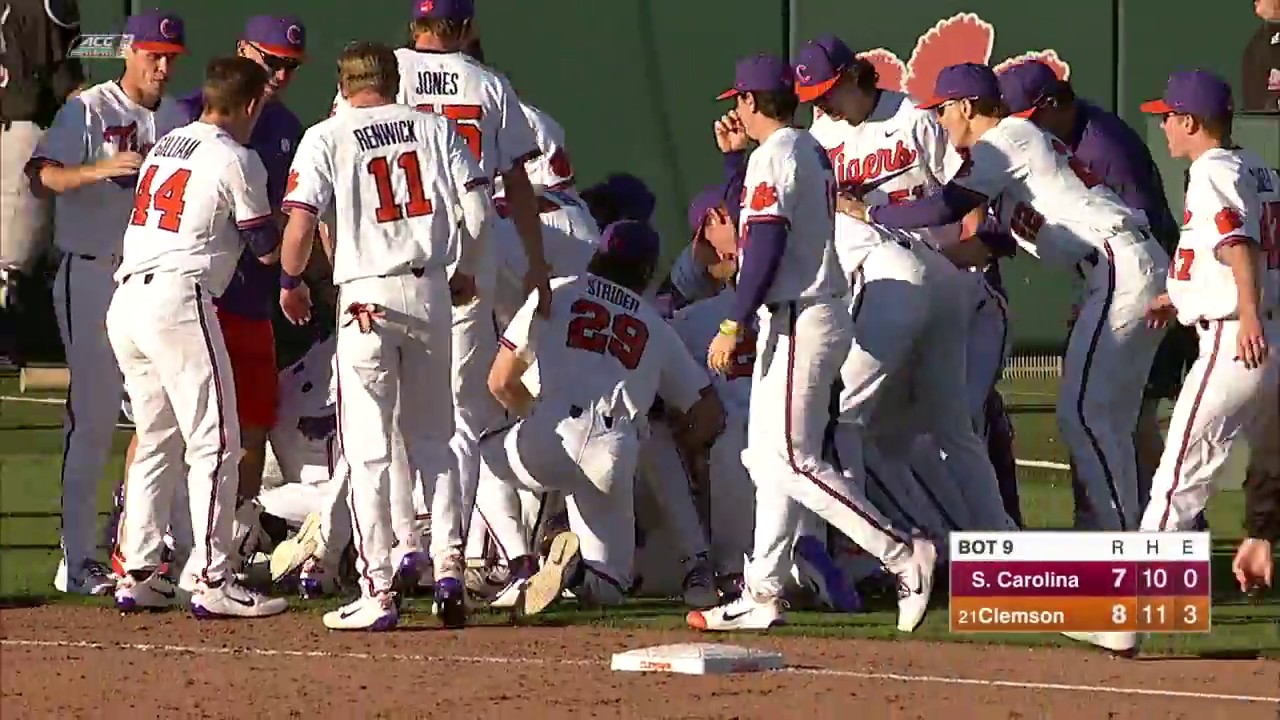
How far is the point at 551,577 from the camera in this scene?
26.6ft

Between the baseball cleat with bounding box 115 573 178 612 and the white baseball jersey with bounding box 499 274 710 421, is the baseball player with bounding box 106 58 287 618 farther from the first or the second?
the white baseball jersey with bounding box 499 274 710 421

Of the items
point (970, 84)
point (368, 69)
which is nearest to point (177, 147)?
point (368, 69)

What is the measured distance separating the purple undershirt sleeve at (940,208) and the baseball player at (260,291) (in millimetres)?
2162

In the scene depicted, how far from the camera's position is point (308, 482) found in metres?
8.91

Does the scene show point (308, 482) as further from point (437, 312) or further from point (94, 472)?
point (437, 312)

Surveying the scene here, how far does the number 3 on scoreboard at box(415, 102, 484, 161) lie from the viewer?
8.51 metres

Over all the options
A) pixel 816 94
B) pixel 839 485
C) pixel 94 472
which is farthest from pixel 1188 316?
pixel 94 472

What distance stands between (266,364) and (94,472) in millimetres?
704

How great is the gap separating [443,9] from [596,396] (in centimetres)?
143

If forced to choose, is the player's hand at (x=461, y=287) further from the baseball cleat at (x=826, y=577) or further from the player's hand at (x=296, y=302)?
the baseball cleat at (x=826, y=577)

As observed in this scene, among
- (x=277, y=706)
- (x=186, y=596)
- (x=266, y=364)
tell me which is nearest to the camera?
(x=277, y=706)

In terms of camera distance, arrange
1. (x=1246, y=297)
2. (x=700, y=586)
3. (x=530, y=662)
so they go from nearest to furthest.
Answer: (x=530, y=662) → (x=1246, y=297) → (x=700, y=586)

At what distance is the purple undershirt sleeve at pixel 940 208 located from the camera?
8398 millimetres

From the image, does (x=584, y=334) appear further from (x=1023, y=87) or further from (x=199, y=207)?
(x=1023, y=87)
